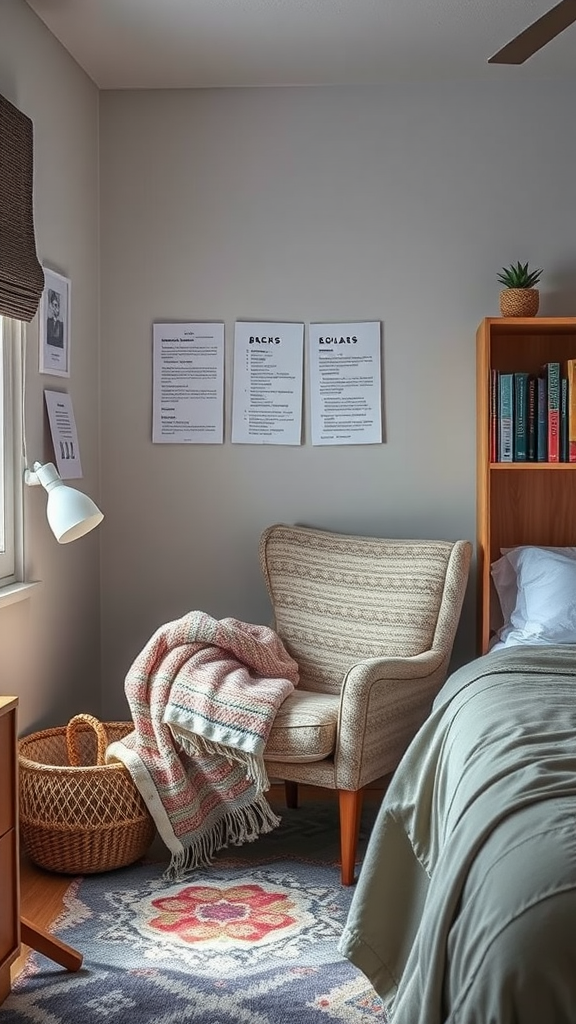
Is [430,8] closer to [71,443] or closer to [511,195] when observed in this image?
[511,195]

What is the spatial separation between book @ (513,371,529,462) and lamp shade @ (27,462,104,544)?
1.50 meters

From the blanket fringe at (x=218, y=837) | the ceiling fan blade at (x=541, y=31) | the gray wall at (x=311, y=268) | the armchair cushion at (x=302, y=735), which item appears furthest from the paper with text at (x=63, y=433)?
the ceiling fan blade at (x=541, y=31)

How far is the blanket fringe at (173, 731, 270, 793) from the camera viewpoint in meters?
2.95

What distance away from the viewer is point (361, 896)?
Result: 2244 millimetres

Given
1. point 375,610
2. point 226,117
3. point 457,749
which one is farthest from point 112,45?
point 457,749

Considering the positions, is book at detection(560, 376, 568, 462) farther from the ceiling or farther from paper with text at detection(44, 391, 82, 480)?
paper with text at detection(44, 391, 82, 480)

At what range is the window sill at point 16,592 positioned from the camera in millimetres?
2855

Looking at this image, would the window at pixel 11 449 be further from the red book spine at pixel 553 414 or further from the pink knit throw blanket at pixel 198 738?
the red book spine at pixel 553 414

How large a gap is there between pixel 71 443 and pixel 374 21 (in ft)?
5.35

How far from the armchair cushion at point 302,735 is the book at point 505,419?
41.6 inches

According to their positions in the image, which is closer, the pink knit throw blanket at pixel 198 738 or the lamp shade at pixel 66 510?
the lamp shade at pixel 66 510

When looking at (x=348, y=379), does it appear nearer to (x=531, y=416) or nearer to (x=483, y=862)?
(x=531, y=416)

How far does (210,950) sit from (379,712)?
0.83 m

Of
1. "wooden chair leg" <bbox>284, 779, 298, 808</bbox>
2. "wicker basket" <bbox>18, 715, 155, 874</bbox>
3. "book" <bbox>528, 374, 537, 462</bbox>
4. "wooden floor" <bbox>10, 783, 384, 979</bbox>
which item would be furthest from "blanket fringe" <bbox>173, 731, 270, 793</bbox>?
"book" <bbox>528, 374, 537, 462</bbox>
